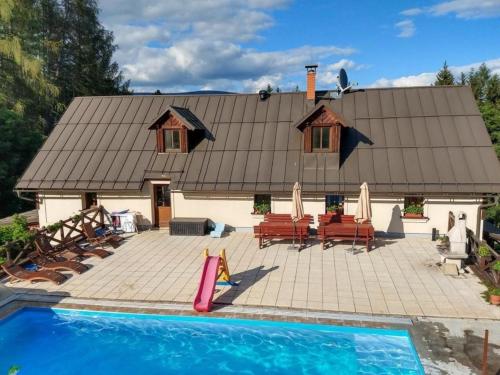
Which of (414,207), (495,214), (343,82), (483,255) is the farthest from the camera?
(495,214)

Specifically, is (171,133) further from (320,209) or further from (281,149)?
(320,209)

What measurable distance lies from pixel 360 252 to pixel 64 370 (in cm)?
1085

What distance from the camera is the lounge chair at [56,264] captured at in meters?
13.5

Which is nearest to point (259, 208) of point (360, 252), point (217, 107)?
point (360, 252)

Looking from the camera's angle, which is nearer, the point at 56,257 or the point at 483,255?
the point at 483,255

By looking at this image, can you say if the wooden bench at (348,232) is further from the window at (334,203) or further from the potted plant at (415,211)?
the potted plant at (415,211)

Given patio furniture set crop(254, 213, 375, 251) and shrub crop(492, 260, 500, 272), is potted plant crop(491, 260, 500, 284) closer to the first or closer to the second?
shrub crop(492, 260, 500, 272)

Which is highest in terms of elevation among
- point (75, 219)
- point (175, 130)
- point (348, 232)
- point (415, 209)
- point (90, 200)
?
point (175, 130)

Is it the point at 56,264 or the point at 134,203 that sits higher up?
the point at 134,203

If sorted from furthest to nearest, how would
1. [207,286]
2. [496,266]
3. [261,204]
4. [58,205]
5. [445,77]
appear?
[445,77] → [58,205] → [261,204] → [496,266] → [207,286]

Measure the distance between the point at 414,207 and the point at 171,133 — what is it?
11967mm

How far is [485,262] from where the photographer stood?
12.5 m

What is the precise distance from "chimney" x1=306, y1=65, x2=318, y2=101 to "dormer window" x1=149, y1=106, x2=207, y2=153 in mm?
6012

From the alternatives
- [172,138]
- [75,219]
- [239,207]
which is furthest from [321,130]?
[75,219]
